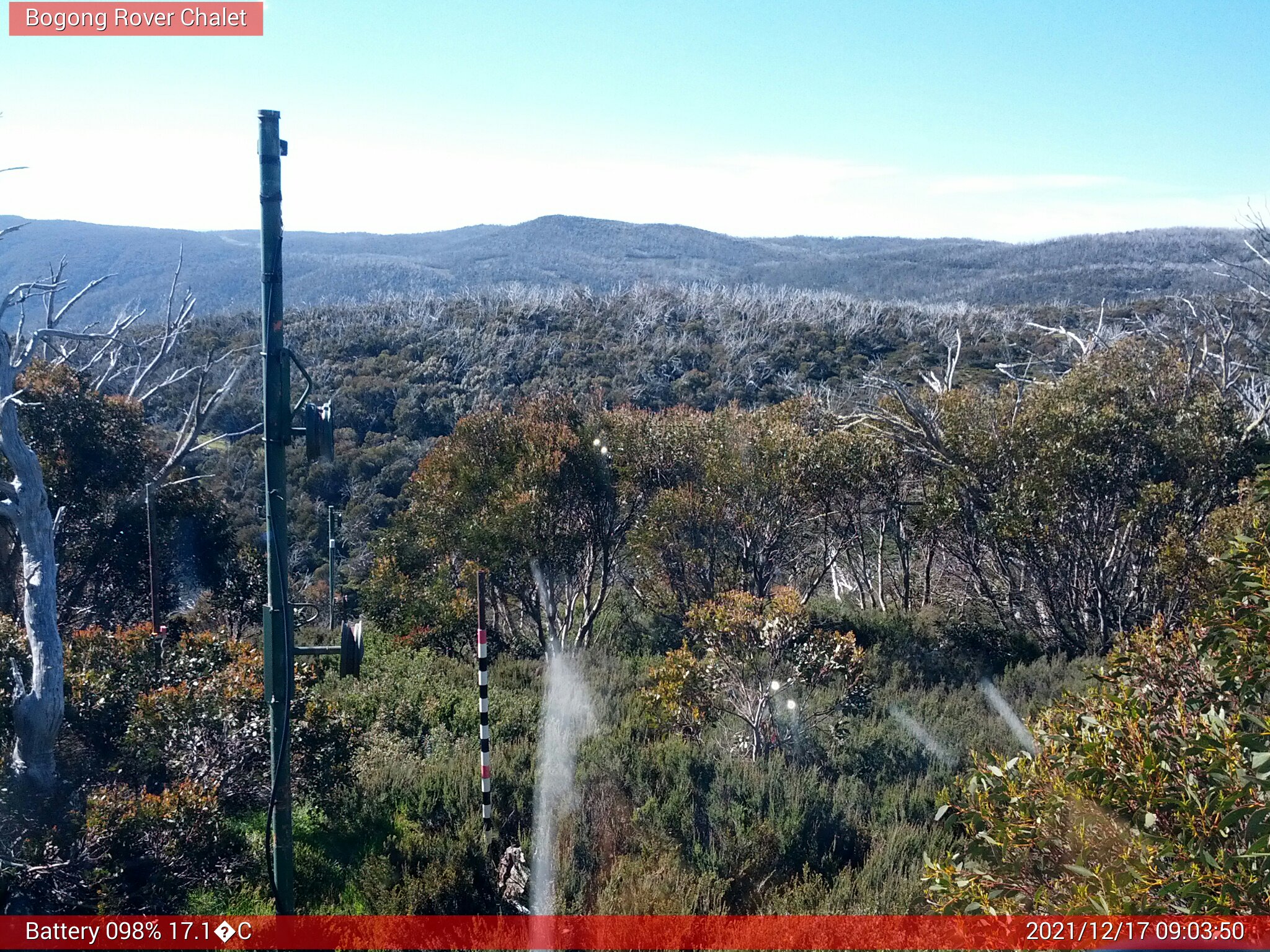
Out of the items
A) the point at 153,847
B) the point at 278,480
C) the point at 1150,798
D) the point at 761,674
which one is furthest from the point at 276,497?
the point at 761,674

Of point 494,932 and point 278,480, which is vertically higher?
point 278,480

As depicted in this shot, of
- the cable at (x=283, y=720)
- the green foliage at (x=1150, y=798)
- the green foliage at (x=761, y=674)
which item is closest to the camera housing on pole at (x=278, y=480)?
the cable at (x=283, y=720)

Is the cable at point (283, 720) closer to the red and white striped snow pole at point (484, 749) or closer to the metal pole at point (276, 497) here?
the metal pole at point (276, 497)

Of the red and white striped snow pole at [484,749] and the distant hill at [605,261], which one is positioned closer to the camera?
the red and white striped snow pole at [484,749]

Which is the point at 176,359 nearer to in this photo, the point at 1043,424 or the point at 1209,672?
the point at 1043,424

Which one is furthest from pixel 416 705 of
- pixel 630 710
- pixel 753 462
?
pixel 753 462

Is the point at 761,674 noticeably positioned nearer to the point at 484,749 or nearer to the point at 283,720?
the point at 484,749
